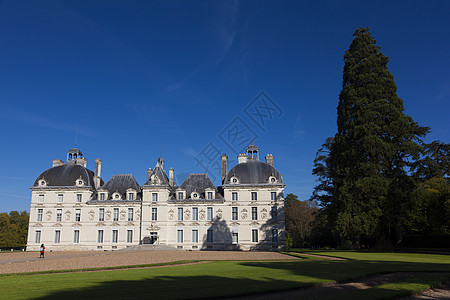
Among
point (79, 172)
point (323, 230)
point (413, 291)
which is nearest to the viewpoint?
point (413, 291)

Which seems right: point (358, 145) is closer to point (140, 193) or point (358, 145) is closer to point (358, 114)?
point (358, 114)

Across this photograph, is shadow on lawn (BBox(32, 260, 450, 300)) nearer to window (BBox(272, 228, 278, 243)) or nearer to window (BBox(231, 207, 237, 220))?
window (BBox(272, 228, 278, 243))

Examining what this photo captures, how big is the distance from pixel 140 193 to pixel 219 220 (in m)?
10.6

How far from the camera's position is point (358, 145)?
95.4 feet

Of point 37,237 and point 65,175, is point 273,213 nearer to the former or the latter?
point 65,175

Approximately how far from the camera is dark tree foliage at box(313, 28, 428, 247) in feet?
89.5

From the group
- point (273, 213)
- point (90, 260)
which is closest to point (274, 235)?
point (273, 213)

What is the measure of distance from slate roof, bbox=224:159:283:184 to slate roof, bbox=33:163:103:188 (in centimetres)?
1793

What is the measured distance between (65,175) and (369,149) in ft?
118

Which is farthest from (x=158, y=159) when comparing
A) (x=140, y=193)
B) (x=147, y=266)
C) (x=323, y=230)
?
(x=147, y=266)

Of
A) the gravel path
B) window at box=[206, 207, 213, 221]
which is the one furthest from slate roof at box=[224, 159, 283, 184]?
the gravel path

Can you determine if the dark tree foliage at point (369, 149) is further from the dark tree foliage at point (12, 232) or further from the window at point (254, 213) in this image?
the dark tree foliage at point (12, 232)

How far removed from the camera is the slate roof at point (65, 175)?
4306cm

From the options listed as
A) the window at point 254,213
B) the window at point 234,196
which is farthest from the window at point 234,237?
the window at point 234,196
